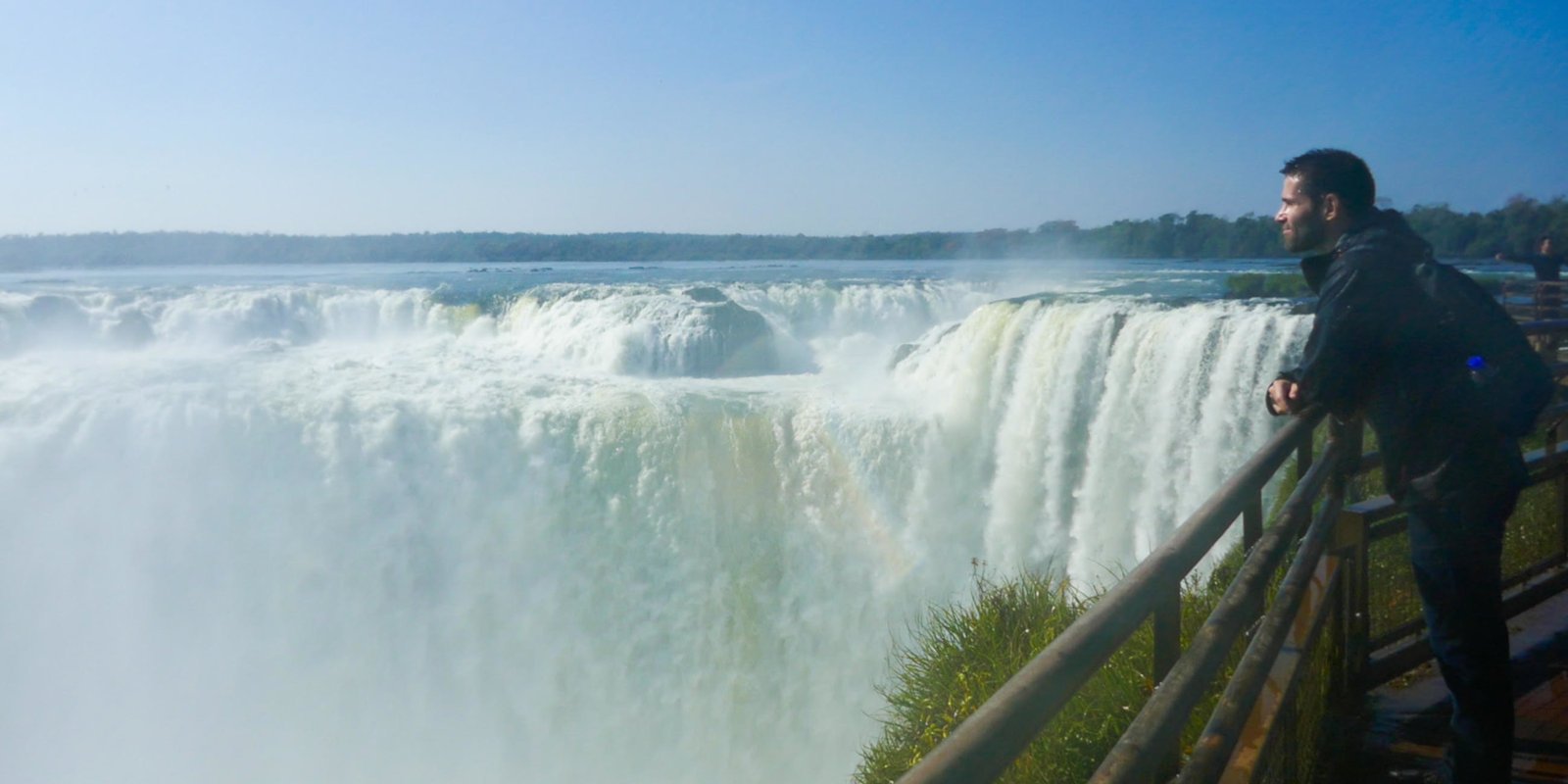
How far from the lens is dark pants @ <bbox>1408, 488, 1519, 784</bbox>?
2.33 meters

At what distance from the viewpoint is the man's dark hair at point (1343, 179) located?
239 centimetres

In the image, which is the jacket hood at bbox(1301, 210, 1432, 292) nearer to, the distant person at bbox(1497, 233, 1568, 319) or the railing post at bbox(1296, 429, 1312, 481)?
the railing post at bbox(1296, 429, 1312, 481)

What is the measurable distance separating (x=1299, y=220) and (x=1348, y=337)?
1.13 ft

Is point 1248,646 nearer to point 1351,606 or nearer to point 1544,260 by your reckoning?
point 1351,606

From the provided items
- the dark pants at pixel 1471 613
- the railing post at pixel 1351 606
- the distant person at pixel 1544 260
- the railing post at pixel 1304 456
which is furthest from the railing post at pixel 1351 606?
the distant person at pixel 1544 260

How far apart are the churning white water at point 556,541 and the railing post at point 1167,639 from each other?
33.5 feet

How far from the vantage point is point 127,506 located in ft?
49.6

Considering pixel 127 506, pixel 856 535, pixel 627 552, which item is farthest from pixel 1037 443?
pixel 127 506

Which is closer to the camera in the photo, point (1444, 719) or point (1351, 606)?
point (1444, 719)

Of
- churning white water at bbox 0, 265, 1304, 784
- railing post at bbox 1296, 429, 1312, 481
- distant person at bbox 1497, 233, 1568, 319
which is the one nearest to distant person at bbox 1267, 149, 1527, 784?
railing post at bbox 1296, 429, 1312, 481

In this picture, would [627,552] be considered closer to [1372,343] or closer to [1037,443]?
[1037,443]

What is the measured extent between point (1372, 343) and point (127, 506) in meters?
16.4

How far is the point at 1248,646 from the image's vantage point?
235cm

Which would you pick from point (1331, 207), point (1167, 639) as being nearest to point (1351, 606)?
point (1331, 207)
